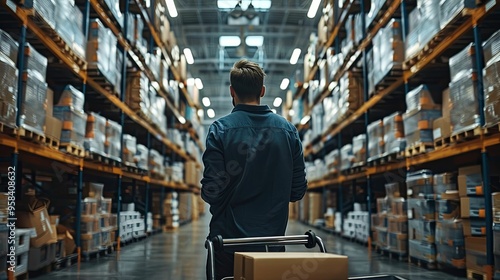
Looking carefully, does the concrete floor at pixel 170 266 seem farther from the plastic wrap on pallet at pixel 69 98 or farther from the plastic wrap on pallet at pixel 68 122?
the plastic wrap on pallet at pixel 69 98

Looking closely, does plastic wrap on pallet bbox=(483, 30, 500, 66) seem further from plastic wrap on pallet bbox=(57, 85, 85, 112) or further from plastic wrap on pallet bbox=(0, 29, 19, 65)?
plastic wrap on pallet bbox=(57, 85, 85, 112)

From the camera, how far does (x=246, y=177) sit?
2.08 meters

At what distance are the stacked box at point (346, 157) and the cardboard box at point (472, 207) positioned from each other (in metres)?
4.80

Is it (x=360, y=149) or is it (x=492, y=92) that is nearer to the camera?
(x=492, y=92)

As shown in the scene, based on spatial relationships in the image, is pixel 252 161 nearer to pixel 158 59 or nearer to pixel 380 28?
pixel 380 28

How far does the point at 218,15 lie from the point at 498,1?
13144 millimetres

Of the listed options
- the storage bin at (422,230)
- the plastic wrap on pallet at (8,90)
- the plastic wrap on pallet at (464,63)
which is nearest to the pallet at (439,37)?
the plastic wrap on pallet at (464,63)

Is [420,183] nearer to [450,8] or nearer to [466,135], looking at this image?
[466,135]

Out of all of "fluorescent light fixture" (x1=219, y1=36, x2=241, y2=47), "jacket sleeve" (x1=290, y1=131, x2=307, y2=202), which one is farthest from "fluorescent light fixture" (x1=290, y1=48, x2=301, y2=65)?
"jacket sleeve" (x1=290, y1=131, x2=307, y2=202)

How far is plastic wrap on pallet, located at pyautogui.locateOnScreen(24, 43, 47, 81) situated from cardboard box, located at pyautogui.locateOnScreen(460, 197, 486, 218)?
15.2 feet

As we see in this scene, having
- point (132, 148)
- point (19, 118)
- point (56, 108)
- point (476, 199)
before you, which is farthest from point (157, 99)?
point (476, 199)

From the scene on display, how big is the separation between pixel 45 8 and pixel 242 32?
42.9ft

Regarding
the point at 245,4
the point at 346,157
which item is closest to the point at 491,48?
the point at 346,157

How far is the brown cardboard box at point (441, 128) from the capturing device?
5631mm
